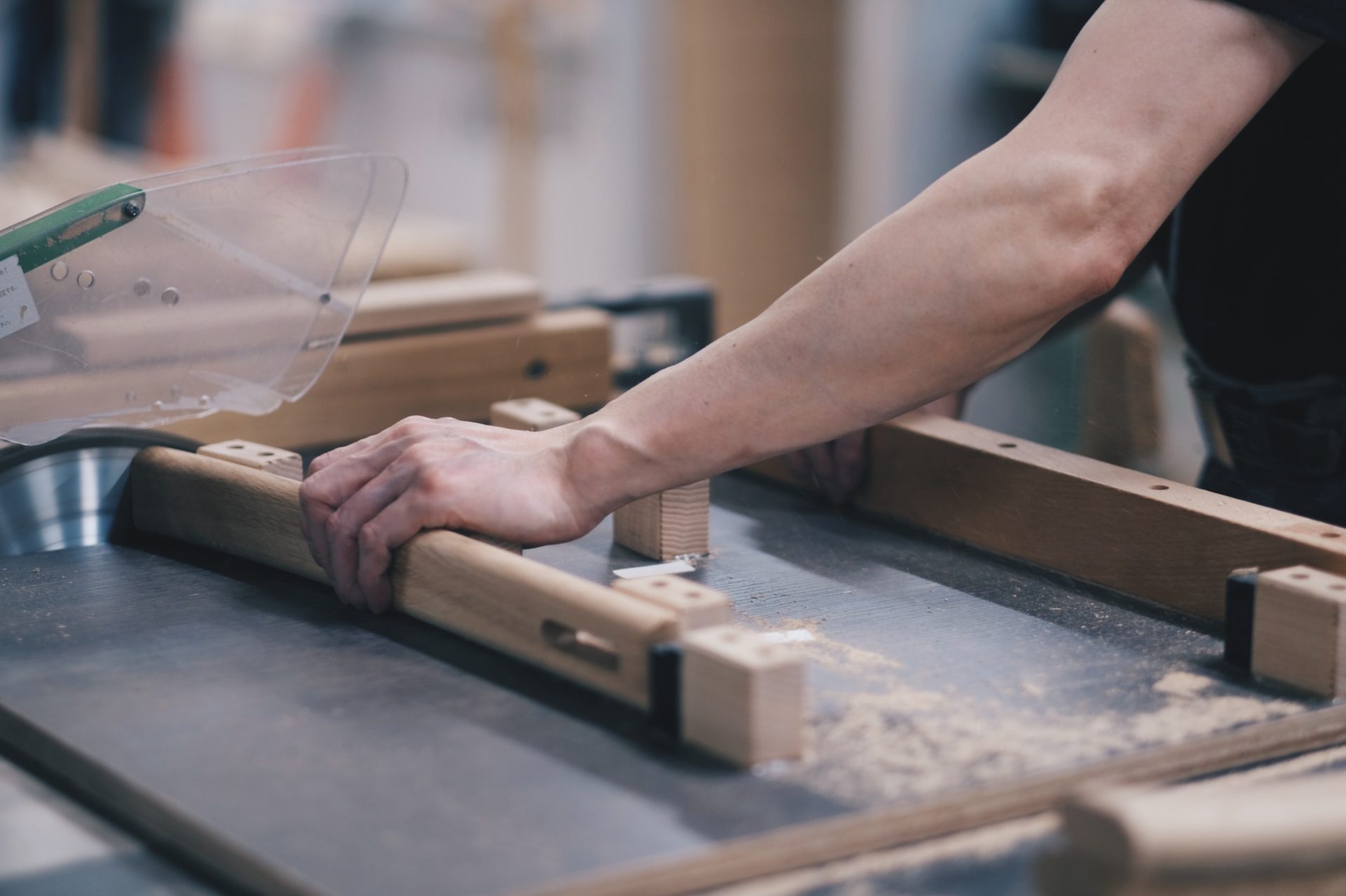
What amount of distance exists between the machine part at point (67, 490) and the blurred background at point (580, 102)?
1916 mm

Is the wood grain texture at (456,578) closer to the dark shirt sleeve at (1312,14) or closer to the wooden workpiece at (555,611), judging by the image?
the wooden workpiece at (555,611)

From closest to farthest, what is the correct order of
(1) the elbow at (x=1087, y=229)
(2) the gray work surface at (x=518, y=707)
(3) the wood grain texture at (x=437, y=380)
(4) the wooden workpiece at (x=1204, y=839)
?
(4) the wooden workpiece at (x=1204, y=839) < (2) the gray work surface at (x=518, y=707) < (1) the elbow at (x=1087, y=229) < (3) the wood grain texture at (x=437, y=380)

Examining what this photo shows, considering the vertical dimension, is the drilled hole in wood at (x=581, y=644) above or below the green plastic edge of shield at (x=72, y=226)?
below

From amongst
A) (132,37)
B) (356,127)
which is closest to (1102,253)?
(132,37)

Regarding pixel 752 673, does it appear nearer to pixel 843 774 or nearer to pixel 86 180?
pixel 843 774

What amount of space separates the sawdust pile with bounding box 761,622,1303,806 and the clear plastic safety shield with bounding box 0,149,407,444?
0.55 metres

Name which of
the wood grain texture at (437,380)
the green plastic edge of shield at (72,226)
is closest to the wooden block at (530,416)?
the wood grain texture at (437,380)

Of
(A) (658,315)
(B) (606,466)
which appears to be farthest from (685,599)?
(A) (658,315)

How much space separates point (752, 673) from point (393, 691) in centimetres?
21

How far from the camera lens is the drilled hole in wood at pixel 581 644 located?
741 millimetres

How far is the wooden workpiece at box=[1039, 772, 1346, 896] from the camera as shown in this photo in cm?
48

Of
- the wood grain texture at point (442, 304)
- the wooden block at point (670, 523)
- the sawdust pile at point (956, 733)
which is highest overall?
the wood grain texture at point (442, 304)

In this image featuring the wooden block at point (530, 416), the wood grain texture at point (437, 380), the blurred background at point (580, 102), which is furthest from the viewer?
the blurred background at point (580, 102)

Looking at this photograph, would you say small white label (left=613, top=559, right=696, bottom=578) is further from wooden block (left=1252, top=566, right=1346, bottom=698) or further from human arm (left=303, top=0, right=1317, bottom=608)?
wooden block (left=1252, top=566, right=1346, bottom=698)
